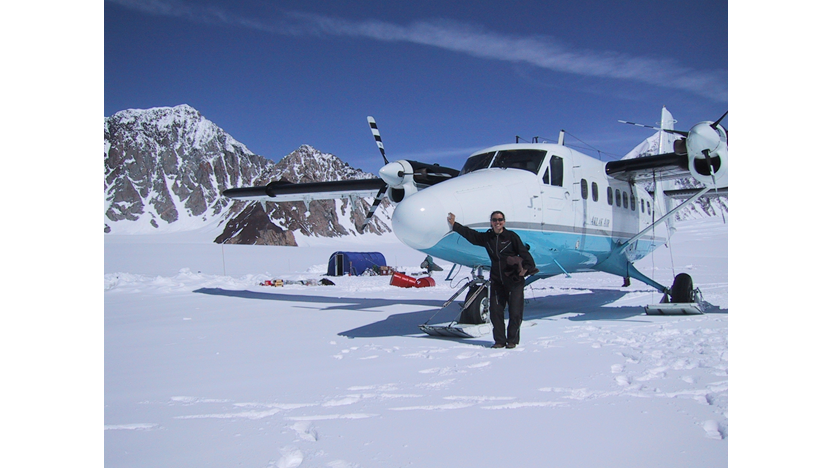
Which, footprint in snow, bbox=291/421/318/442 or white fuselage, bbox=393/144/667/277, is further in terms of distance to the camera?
white fuselage, bbox=393/144/667/277

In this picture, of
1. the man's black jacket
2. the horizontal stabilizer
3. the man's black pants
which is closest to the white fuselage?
the horizontal stabilizer

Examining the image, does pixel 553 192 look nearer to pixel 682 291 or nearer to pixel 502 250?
pixel 502 250

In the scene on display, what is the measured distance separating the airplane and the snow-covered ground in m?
1.10

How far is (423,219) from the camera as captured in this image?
534 cm

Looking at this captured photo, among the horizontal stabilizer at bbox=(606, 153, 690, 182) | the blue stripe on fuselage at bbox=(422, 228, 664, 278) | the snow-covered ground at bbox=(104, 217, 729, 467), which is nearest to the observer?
the snow-covered ground at bbox=(104, 217, 729, 467)

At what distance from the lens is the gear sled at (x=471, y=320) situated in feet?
18.7

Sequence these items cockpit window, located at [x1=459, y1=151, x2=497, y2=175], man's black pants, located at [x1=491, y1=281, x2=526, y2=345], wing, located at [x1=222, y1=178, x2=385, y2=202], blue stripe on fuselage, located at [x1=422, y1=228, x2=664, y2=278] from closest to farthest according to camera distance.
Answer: man's black pants, located at [x1=491, y1=281, x2=526, y2=345] < blue stripe on fuselage, located at [x1=422, y1=228, x2=664, y2=278] < cockpit window, located at [x1=459, y1=151, x2=497, y2=175] < wing, located at [x1=222, y1=178, x2=385, y2=202]

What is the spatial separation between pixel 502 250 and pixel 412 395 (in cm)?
228

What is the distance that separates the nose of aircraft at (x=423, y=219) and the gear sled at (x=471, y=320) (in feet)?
2.67

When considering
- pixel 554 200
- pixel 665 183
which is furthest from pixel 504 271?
pixel 665 183

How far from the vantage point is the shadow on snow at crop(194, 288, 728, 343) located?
22.0 ft

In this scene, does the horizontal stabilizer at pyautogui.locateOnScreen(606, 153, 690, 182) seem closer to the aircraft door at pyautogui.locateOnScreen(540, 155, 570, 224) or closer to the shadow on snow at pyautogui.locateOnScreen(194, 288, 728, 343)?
the aircraft door at pyautogui.locateOnScreen(540, 155, 570, 224)
